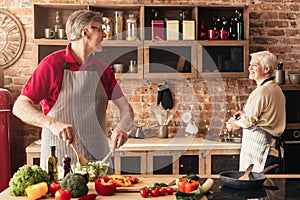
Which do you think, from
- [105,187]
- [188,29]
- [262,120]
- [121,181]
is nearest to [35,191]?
[105,187]

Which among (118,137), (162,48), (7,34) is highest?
(7,34)

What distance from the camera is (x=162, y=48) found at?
508 cm

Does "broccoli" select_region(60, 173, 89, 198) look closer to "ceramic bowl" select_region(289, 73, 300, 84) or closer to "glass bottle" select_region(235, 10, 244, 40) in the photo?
"glass bottle" select_region(235, 10, 244, 40)

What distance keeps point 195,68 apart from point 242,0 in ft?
3.59

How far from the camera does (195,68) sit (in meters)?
5.04

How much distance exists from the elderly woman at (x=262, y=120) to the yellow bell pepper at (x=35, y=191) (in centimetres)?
211

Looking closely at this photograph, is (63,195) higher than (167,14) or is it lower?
lower

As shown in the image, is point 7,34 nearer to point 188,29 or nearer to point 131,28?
point 131,28

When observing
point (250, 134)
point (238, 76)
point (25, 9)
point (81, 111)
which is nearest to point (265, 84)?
point (250, 134)

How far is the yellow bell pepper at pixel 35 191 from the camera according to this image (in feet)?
7.98

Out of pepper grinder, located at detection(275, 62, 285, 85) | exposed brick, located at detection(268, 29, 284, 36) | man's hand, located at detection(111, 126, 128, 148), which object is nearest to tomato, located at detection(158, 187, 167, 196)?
man's hand, located at detection(111, 126, 128, 148)

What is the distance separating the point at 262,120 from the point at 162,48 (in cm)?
148

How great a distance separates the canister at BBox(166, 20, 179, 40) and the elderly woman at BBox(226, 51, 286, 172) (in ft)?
3.48

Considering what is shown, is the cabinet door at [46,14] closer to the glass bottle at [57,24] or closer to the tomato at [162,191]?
the glass bottle at [57,24]
